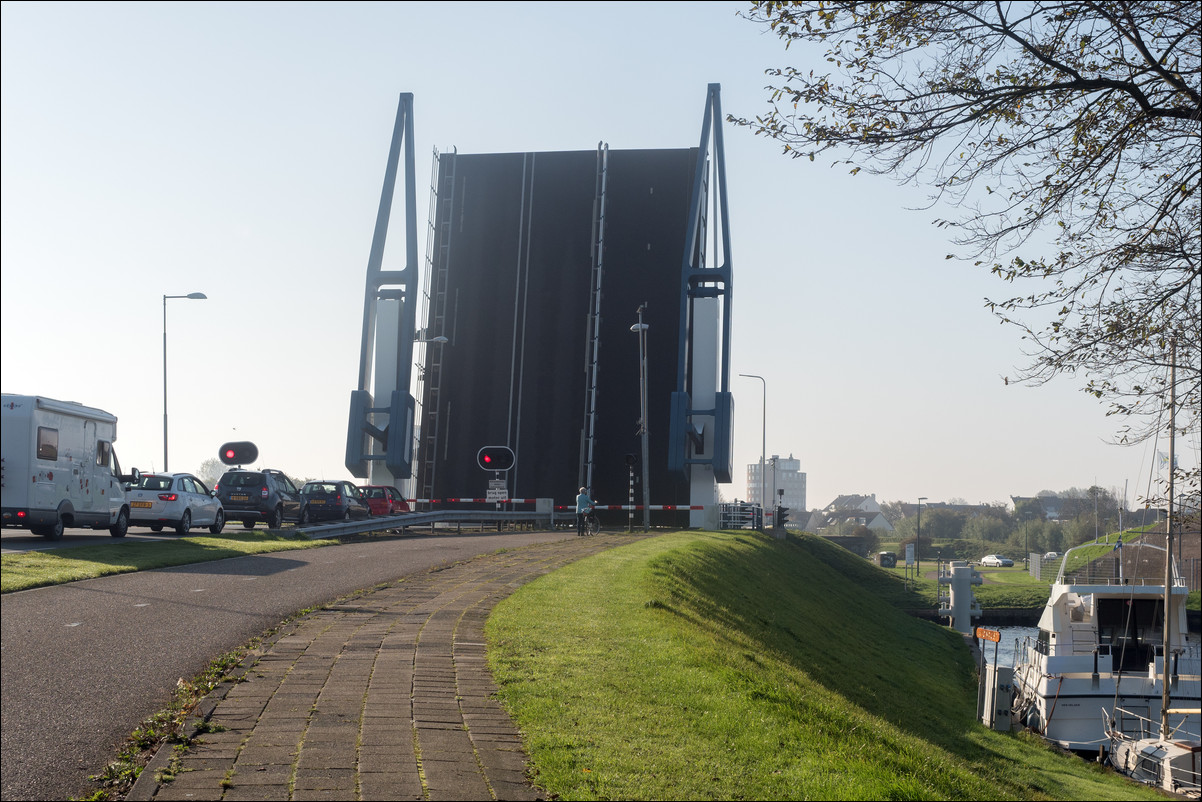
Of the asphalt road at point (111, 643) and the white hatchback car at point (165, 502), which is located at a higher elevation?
the white hatchback car at point (165, 502)

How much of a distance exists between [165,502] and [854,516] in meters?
141

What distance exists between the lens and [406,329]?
34.9m

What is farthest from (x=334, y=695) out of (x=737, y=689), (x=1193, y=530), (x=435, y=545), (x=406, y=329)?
(x=406, y=329)

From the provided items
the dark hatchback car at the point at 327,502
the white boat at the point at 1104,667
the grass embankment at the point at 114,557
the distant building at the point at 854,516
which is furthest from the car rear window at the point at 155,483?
the distant building at the point at 854,516

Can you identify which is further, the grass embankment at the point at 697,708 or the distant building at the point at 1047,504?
the distant building at the point at 1047,504

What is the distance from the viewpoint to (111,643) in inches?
352

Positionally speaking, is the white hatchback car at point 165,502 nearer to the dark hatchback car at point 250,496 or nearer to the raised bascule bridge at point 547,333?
the dark hatchback car at point 250,496

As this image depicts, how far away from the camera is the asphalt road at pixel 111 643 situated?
6.22 m

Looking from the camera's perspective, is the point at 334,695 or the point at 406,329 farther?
the point at 406,329

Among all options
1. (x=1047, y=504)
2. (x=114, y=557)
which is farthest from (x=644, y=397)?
(x=1047, y=504)

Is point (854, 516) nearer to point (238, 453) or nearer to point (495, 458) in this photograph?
point (495, 458)

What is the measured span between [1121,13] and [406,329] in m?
29.6

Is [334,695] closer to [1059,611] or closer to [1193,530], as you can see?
[1193,530]

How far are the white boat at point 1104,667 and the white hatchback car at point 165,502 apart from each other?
19.8 m
